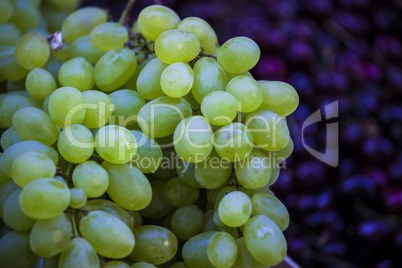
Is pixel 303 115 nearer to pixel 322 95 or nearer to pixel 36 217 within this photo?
pixel 322 95

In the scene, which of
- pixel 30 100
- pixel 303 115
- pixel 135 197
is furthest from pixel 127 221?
pixel 303 115

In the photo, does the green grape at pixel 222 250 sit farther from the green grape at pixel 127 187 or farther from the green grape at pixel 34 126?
the green grape at pixel 34 126

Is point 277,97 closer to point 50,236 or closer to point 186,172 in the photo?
point 186,172

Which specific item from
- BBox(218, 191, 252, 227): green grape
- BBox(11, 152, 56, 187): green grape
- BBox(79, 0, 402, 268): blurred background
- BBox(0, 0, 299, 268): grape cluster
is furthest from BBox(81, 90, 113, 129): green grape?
BBox(79, 0, 402, 268): blurred background

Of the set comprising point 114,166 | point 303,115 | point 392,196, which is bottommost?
point 392,196

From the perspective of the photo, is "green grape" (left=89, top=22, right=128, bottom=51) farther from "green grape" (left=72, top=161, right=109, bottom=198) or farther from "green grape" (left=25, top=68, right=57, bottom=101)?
"green grape" (left=72, top=161, right=109, bottom=198)

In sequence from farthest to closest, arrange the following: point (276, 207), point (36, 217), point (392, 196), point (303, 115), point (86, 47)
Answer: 1. point (303, 115)
2. point (392, 196)
3. point (86, 47)
4. point (276, 207)
5. point (36, 217)

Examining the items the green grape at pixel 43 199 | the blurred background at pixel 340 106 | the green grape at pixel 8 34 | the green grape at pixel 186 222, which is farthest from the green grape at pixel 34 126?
the blurred background at pixel 340 106

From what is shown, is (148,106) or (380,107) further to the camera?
(380,107)
